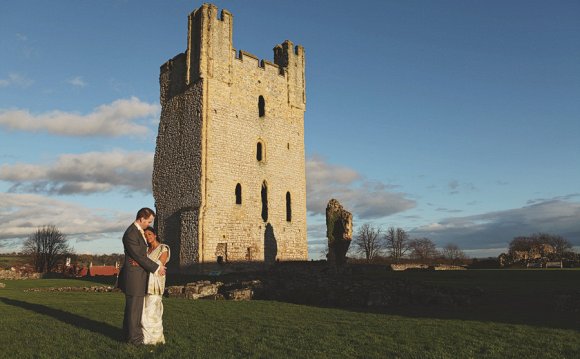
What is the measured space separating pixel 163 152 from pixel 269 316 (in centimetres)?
2126

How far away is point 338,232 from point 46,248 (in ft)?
173

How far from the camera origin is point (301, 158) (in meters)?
32.3

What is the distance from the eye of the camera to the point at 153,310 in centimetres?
714

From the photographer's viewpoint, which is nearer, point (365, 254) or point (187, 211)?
point (187, 211)

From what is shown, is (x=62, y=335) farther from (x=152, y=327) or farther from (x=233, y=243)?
(x=233, y=243)

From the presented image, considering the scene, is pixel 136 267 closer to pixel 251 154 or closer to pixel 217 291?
pixel 217 291

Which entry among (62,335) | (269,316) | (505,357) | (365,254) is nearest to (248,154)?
(269,316)

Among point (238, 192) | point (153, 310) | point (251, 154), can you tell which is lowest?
point (153, 310)

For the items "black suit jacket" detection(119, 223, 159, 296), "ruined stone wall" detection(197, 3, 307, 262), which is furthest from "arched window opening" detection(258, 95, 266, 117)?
"black suit jacket" detection(119, 223, 159, 296)

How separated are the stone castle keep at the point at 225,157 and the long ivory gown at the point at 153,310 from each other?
59.6 ft

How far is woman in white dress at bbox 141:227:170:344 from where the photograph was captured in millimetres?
6984

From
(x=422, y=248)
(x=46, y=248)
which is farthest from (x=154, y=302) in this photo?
(x=422, y=248)

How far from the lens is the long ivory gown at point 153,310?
697 centimetres

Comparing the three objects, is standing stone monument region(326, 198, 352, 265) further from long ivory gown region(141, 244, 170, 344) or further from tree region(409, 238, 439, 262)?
tree region(409, 238, 439, 262)
